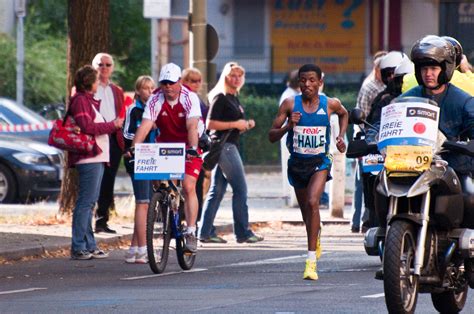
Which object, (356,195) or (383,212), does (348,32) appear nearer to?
(356,195)

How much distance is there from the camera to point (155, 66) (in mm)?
32312

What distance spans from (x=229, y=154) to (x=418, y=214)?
24.8 feet

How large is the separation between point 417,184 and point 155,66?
23506mm

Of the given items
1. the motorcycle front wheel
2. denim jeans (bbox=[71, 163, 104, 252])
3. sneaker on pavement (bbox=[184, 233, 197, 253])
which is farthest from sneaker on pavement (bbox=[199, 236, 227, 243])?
the motorcycle front wheel

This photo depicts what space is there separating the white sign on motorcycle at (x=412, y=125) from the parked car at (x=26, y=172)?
516 inches

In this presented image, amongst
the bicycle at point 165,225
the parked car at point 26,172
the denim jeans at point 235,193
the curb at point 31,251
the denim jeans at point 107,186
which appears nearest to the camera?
the bicycle at point 165,225

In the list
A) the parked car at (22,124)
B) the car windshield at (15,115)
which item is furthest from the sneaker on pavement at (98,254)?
the car windshield at (15,115)

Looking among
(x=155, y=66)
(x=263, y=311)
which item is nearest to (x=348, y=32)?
(x=155, y=66)

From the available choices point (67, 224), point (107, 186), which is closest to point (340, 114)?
point (107, 186)

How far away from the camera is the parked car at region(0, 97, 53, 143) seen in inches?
968

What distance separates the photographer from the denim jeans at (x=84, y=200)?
14.7m

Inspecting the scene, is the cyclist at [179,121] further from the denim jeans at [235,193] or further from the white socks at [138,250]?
the denim jeans at [235,193]

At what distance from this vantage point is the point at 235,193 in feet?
55.3

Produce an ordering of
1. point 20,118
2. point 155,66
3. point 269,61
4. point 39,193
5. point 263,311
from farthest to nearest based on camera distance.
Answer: point 269,61
point 155,66
point 20,118
point 39,193
point 263,311
